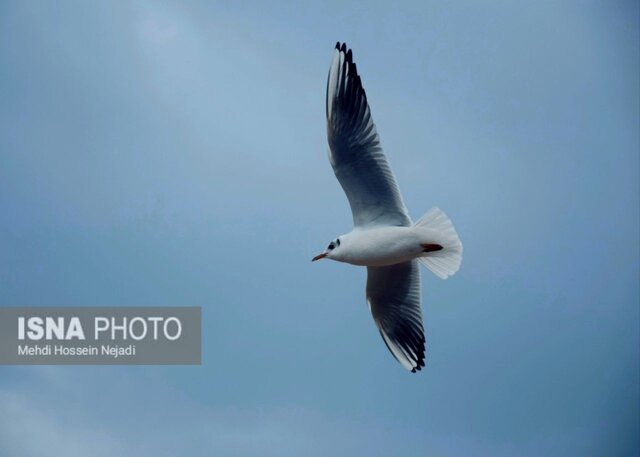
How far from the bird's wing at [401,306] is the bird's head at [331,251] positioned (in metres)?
0.16

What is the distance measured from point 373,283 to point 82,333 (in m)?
0.99

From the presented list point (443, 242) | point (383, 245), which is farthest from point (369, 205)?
point (443, 242)

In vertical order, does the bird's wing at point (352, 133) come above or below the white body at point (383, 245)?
above

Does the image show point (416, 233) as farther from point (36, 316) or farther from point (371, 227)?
point (36, 316)

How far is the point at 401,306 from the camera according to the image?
3.15 m

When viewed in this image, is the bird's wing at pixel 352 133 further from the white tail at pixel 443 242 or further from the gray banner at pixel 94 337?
the gray banner at pixel 94 337

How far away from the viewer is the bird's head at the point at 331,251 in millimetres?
3018

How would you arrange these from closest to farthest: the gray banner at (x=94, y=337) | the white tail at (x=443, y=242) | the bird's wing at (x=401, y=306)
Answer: the white tail at (x=443, y=242) < the bird's wing at (x=401, y=306) < the gray banner at (x=94, y=337)

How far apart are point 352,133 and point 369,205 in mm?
223

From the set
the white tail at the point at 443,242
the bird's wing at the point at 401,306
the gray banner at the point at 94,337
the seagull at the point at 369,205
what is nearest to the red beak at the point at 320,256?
the seagull at the point at 369,205

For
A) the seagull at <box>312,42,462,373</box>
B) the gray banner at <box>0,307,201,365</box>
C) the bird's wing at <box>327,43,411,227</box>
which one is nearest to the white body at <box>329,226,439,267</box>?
the seagull at <box>312,42,462,373</box>

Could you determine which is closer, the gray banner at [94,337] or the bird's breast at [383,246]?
the bird's breast at [383,246]

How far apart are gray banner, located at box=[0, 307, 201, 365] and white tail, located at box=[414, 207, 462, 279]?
92 centimetres

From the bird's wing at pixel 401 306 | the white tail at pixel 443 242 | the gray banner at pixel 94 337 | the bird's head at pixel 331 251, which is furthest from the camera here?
the gray banner at pixel 94 337
